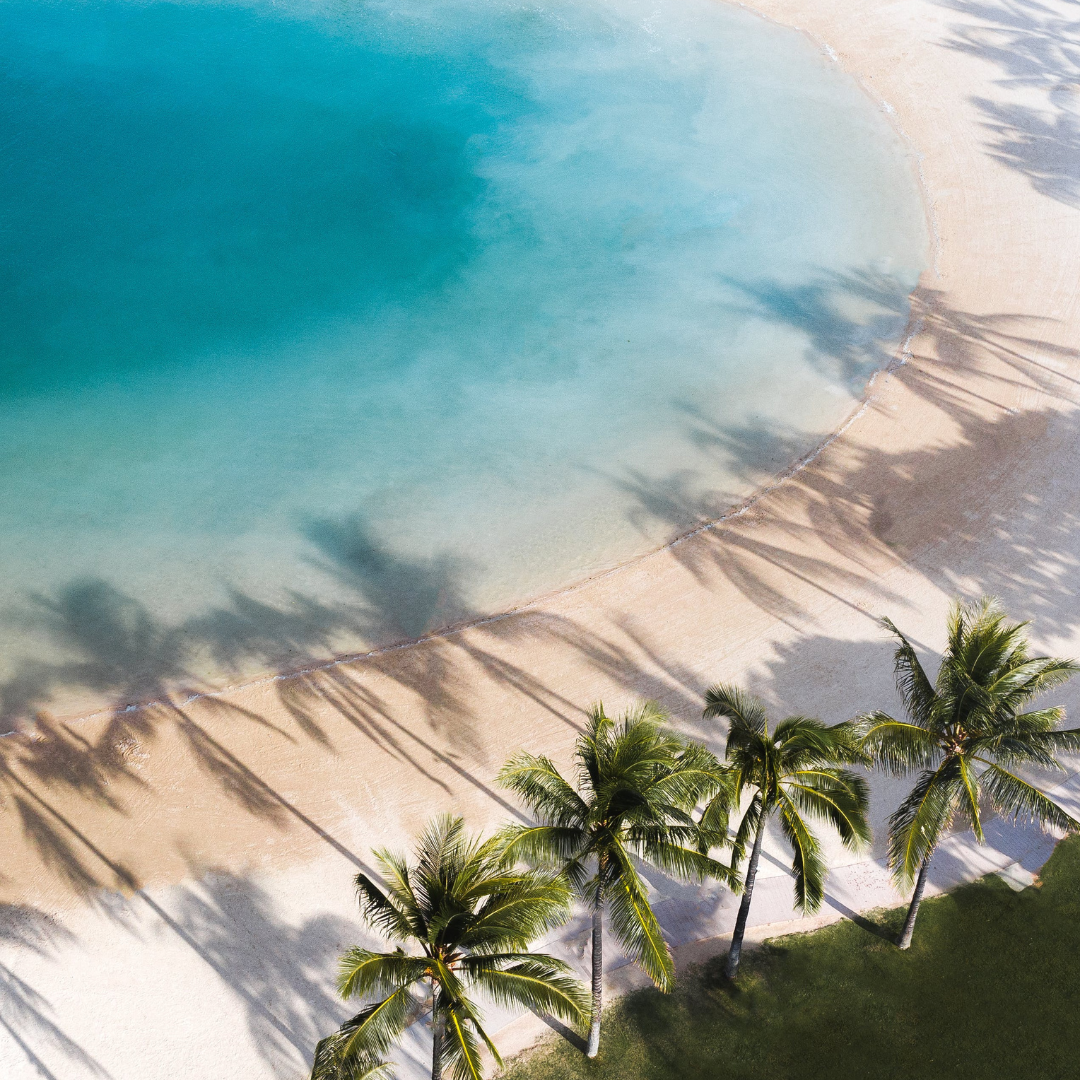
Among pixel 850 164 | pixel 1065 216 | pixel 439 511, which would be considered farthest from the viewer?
pixel 850 164

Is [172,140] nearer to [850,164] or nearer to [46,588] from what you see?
[46,588]

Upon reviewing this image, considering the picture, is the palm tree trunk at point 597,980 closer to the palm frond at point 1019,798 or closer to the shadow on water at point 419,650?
the shadow on water at point 419,650

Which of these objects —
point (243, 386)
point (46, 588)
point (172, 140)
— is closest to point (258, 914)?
point (46, 588)

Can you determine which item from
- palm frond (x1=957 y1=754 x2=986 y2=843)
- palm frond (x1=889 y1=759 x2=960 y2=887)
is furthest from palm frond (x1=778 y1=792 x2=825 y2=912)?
palm frond (x1=957 y1=754 x2=986 y2=843)

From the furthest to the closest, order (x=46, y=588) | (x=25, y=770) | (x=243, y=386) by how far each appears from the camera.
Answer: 1. (x=243, y=386)
2. (x=46, y=588)
3. (x=25, y=770)

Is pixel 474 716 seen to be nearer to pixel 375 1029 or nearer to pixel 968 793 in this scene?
pixel 375 1029
